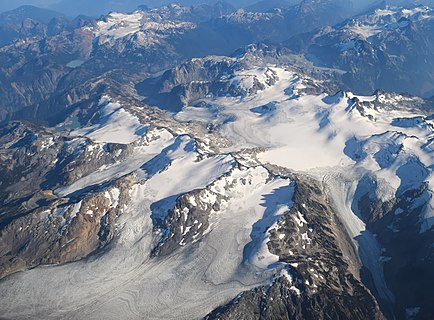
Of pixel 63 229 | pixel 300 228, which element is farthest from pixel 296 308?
pixel 63 229

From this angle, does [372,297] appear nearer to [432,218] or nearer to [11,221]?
[432,218]

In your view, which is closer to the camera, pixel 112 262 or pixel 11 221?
pixel 112 262

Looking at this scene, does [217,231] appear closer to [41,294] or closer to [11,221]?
[41,294]

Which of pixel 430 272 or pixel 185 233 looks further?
pixel 185 233

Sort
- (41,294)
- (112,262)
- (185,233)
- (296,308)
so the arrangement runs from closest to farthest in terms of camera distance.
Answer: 1. (296,308)
2. (41,294)
3. (112,262)
4. (185,233)

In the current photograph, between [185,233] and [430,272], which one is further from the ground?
[185,233]

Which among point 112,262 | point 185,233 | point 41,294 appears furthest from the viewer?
point 185,233

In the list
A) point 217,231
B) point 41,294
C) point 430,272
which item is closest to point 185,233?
point 217,231

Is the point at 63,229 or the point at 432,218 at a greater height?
the point at 63,229
